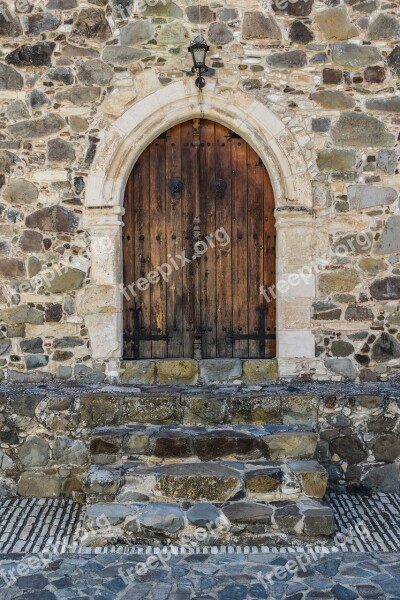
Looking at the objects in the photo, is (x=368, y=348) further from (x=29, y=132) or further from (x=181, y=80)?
(x=29, y=132)

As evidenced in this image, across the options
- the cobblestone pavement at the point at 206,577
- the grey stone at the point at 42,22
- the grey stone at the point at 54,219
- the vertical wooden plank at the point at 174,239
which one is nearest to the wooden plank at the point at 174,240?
the vertical wooden plank at the point at 174,239

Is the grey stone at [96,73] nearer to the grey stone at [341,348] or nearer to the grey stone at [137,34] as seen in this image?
the grey stone at [137,34]

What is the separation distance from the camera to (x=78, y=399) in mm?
4941

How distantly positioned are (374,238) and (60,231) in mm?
2577

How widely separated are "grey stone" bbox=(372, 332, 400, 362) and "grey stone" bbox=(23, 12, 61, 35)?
3.70 meters

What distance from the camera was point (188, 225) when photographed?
18.3ft

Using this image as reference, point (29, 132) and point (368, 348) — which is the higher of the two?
point (29, 132)

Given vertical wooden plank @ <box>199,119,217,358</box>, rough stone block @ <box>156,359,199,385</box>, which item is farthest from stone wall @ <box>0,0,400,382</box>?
rough stone block @ <box>156,359,199,385</box>

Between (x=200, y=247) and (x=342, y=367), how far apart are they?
1.56m

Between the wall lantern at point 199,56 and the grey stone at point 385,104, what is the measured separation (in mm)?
1370

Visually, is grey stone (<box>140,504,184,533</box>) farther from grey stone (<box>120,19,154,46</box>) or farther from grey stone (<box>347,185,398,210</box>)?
grey stone (<box>120,19,154,46</box>)

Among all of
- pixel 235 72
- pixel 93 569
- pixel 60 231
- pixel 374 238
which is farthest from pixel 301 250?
pixel 93 569

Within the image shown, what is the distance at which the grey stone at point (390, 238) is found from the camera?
17.5 feet

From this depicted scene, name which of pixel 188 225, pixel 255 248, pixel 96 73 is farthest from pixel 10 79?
pixel 255 248
